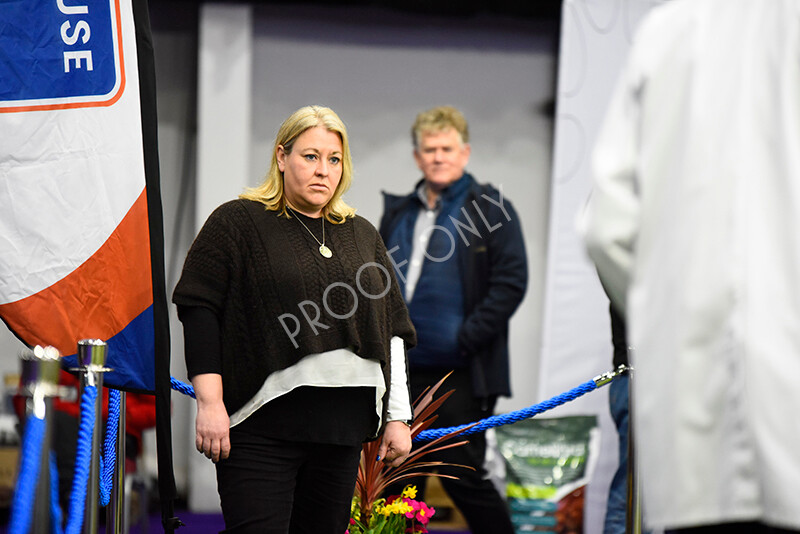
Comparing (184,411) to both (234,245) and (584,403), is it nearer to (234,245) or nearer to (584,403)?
(584,403)

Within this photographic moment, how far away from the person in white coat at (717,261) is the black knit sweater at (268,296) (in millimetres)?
962

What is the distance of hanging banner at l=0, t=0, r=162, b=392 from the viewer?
7.02 ft

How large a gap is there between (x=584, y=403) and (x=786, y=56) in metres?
3.49

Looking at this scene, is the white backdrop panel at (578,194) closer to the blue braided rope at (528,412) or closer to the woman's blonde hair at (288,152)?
the blue braided rope at (528,412)

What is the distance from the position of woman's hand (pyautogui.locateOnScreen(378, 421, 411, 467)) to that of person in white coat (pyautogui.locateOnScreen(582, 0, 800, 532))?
107 cm

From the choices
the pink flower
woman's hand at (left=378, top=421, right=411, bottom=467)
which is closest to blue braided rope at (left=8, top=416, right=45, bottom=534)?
woman's hand at (left=378, top=421, right=411, bottom=467)

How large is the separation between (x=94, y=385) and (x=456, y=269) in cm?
216

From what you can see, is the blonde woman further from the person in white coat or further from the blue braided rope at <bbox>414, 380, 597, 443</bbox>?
the person in white coat

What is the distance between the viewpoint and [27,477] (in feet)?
5.43

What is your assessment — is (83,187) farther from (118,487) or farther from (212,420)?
(118,487)

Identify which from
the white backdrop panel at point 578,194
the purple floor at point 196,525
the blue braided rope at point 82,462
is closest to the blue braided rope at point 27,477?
the blue braided rope at point 82,462

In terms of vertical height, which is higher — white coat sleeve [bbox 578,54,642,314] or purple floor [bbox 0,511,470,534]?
white coat sleeve [bbox 578,54,642,314]

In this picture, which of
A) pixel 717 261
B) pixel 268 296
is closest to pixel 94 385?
pixel 268 296

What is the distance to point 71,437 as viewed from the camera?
364 centimetres
